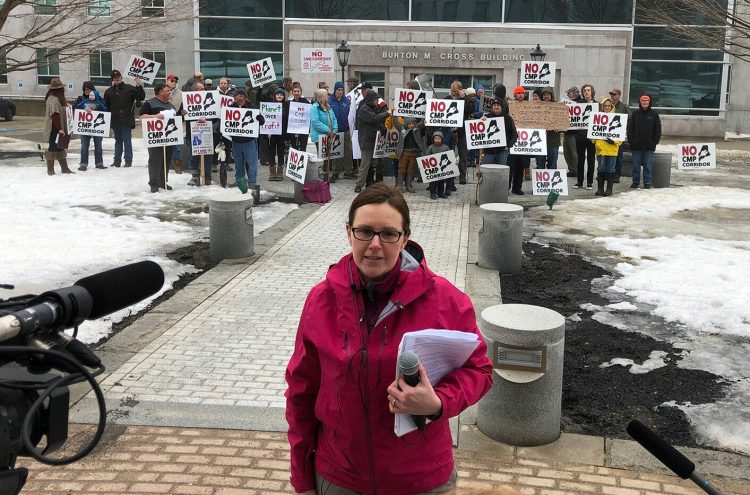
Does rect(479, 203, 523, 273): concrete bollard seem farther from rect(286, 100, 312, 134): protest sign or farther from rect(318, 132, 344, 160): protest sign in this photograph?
rect(286, 100, 312, 134): protest sign

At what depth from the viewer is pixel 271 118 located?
1834cm

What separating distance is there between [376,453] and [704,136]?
31652mm

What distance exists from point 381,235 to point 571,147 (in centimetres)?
1735

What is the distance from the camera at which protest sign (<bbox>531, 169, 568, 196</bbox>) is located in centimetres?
1633

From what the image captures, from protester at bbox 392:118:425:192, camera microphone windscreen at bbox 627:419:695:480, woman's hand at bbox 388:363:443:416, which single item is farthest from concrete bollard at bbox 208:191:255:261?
camera microphone windscreen at bbox 627:419:695:480

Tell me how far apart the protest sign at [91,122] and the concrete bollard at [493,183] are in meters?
8.71

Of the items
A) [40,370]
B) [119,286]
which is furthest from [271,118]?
[40,370]

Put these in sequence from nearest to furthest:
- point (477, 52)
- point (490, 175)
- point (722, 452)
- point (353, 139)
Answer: point (722, 452)
point (490, 175)
point (353, 139)
point (477, 52)

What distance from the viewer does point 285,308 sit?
910 cm

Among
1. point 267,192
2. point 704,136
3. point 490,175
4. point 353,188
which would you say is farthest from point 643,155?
point 704,136

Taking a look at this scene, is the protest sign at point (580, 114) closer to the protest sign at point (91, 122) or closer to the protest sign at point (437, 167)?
the protest sign at point (437, 167)

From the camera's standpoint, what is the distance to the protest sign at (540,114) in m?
17.6

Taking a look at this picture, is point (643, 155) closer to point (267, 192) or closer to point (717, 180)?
point (717, 180)

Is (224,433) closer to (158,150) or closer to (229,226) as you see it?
(229,226)
